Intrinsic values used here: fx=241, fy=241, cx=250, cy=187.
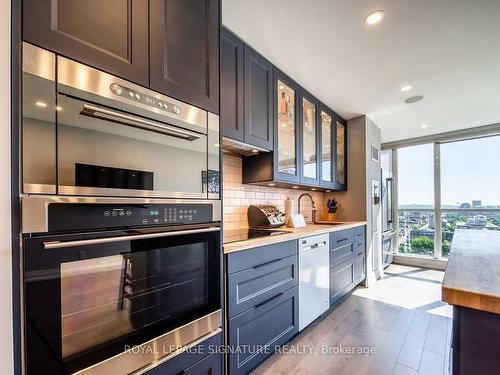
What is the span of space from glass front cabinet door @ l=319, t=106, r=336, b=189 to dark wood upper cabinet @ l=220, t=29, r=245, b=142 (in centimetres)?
148

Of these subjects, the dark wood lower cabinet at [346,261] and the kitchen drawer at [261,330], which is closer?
the kitchen drawer at [261,330]

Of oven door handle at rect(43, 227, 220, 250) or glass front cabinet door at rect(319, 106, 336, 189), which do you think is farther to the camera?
glass front cabinet door at rect(319, 106, 336, 189)

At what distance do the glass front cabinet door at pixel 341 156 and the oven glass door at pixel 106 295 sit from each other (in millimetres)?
2616

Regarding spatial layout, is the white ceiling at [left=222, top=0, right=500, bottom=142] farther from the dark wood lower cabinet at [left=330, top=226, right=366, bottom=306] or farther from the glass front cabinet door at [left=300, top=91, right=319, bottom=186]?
the dark wood lower cabinet at [left=330, top=226, right=366, bottom=306]

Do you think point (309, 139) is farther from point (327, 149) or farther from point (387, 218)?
point (387, 218)

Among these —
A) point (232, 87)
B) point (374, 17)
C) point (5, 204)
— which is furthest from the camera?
point (232, 87)

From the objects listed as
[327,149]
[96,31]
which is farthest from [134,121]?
[327,149]

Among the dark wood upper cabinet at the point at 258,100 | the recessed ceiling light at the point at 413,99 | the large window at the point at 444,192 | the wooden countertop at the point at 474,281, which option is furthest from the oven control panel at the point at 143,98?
the large window at the point at 444,192

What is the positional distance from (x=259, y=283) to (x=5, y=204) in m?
1.36

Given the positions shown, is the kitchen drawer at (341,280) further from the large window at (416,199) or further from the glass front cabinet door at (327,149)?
the large window at (416,199)

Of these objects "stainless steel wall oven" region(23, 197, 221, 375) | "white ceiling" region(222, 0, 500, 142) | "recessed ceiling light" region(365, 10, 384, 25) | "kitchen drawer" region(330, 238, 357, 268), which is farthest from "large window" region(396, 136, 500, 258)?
"stainless steel wall oven" region(23, 197, 221, 375)

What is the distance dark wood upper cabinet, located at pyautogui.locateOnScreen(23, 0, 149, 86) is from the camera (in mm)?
765

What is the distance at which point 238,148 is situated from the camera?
2049 mm

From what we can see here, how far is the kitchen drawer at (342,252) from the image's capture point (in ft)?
8.41
